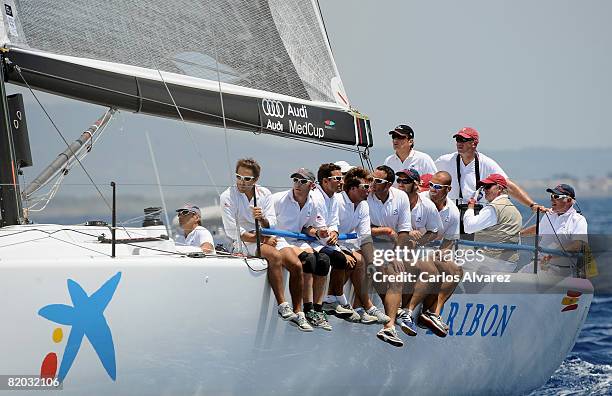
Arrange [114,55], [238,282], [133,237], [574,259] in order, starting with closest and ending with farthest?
[238,282] < [133,237] < [114,55] < [574,259]

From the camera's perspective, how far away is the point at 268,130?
8859 mm

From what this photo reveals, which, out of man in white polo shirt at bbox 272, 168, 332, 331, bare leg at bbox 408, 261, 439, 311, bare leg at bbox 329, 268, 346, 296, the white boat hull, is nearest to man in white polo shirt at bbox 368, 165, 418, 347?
bare leg at bbox 408, 261, 439, 311

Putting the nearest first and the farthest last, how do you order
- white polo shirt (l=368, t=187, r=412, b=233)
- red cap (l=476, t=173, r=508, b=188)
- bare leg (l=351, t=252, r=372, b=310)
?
bare leg (l=351, t=252, r=372, b=310)
white polo shirt (l=368, t=187, r=412, b=233)
red cap (l=476, t=173, r=508, b=188)

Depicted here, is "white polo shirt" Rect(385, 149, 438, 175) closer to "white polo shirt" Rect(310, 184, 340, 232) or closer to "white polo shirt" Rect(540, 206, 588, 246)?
"white polo shirt" Rect(540, 206, 588, 246)

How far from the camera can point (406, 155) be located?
907cm

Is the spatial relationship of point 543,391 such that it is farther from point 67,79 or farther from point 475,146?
point 67,79

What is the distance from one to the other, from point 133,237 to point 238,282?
36.4 inches

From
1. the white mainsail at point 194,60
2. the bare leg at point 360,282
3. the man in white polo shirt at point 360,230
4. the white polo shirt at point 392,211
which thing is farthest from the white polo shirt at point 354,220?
the white mainsail at point 194,60

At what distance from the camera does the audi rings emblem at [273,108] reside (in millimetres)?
8836

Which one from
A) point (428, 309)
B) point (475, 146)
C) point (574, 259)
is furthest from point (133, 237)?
point (574, 259)

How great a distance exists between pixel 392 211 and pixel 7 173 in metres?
2.63

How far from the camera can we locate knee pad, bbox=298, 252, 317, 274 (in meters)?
7.48

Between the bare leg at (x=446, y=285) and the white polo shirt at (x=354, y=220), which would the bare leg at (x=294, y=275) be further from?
the bare leg at (x=446, y=285)

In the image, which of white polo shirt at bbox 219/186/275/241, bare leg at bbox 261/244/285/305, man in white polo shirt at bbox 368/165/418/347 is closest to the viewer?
bare leg at bbox 261/244/285/305
